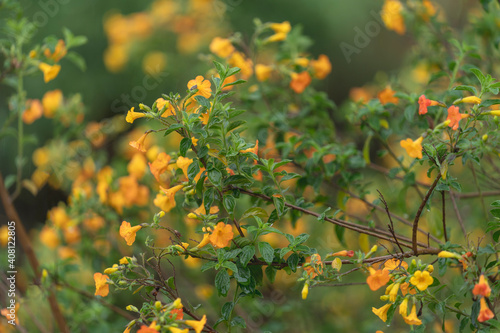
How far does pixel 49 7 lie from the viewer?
396 cm

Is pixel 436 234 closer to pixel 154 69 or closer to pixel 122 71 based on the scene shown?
pixel 154 69

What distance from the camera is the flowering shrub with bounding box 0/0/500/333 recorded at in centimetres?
113

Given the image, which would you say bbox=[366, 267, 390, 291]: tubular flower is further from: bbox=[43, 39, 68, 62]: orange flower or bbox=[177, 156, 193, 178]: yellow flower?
→ bbox=[43, 39, 68, 62]: orange flower

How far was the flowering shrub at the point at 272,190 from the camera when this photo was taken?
113 cm

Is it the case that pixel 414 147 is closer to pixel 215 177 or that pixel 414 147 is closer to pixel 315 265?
pixel 315 265

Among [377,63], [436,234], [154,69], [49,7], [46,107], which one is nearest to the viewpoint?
[436,234]

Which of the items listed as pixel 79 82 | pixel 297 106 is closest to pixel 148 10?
pixel 79 82

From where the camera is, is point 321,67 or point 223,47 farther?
point 321,67

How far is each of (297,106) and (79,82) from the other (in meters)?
2.95

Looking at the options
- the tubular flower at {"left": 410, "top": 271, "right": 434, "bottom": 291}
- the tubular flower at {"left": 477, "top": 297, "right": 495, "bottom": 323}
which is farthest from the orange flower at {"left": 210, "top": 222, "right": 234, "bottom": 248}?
the tubular flower at {"left": 477, "top": 297, "right": 495, "bottom": 323}

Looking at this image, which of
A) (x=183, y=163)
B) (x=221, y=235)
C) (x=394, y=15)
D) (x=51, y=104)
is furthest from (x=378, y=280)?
(x=51, y=104)

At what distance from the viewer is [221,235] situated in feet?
3.79

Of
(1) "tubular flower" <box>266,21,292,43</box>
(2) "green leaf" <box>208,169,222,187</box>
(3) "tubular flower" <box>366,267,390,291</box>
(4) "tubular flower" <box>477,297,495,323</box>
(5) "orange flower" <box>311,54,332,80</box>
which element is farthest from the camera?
(5) "orange flower" <box>311,54,332,80</box>

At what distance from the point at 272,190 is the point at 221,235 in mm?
179
